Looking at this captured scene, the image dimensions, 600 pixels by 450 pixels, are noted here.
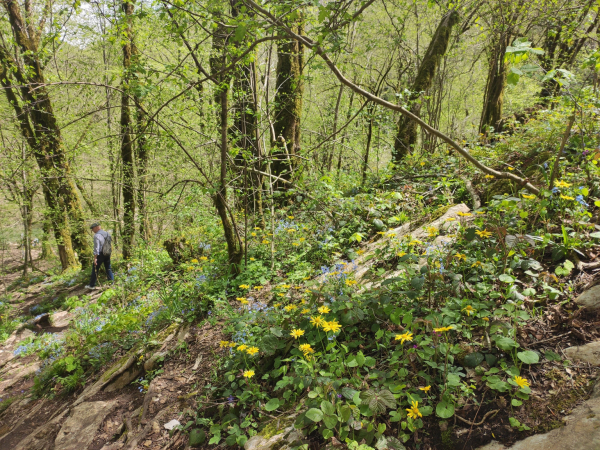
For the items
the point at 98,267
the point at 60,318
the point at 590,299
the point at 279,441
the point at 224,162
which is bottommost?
the point at 60,318

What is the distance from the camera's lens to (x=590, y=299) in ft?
5.96

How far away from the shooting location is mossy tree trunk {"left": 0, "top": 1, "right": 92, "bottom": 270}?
7926 mm

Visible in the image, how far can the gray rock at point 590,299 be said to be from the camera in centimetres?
179

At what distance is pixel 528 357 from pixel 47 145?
1068 centimetres

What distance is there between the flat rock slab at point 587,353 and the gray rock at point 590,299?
25 cm

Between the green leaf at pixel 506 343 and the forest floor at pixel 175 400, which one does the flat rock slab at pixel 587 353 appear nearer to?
the forest floor at pixel 175 400

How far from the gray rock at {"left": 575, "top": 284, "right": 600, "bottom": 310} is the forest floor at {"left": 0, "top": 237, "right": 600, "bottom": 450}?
A: 5cm

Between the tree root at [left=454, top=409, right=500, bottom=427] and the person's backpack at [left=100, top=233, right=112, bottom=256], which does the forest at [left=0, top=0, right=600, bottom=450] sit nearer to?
the tree root at [left=454, top=409, right=500, bottom=427]

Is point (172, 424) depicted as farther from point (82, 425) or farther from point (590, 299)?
point (590, 299)

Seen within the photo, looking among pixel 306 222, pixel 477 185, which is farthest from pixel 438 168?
pixel 306 222

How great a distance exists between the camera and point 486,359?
→ 5.73 feet

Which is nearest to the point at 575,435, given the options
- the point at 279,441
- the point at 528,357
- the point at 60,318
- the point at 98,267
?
the point at 528,357

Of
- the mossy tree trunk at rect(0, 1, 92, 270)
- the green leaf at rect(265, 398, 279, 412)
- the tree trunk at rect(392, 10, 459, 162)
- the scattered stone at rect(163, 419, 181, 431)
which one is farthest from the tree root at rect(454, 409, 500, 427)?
the mossy tree trunk at rect(0, 1, 92, 270)

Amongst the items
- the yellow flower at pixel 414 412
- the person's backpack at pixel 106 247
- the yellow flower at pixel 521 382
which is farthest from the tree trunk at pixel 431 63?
the person's backpack at pixel 106 247
